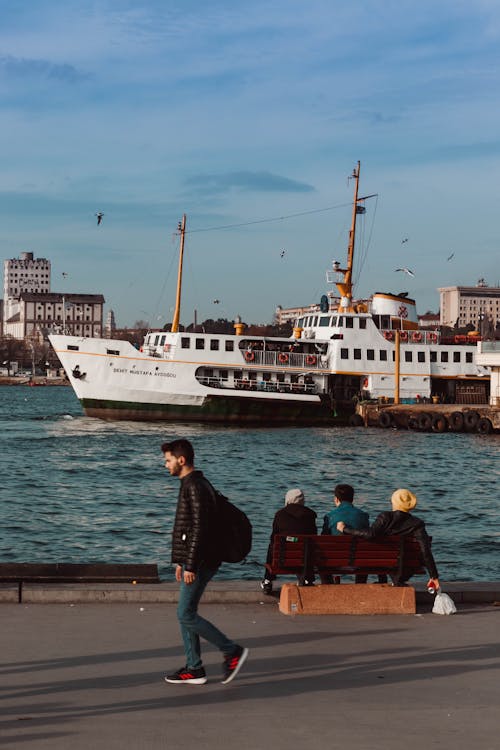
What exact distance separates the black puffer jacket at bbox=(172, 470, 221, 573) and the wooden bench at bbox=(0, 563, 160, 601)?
3.21 metres

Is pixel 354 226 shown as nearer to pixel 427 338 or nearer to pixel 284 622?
pixel 427 338

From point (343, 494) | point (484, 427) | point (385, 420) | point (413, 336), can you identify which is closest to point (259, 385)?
point (385, 420)

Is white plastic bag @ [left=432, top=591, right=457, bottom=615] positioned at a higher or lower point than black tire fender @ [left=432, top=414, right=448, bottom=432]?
lower

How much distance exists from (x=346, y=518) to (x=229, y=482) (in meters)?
23.6

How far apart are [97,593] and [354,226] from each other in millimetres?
64440

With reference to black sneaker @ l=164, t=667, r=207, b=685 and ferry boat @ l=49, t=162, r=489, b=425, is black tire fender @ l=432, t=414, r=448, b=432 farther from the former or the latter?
black sneaker @ l=164, t=667, r=207, b=685

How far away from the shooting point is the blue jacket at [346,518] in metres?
10.9

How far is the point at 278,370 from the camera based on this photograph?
6297cm

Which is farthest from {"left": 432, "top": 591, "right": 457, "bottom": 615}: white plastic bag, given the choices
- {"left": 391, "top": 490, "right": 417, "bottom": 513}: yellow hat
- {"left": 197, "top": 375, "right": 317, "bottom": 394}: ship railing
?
{"left": 197, "top": 375, "right": 317, "bottom": 394}: ship railing

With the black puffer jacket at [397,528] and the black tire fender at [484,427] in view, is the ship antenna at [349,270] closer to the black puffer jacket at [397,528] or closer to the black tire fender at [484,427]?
the black tire fender at [484,427]

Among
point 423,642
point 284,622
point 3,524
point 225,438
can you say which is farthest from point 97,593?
point 225,438

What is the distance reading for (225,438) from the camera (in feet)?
178

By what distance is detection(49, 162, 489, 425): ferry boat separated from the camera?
201 ft

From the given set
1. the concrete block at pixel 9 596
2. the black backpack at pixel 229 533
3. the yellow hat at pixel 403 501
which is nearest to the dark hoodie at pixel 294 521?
the yellow hat at pixel 403 501
